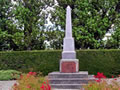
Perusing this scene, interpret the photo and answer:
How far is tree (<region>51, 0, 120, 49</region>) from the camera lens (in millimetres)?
18953

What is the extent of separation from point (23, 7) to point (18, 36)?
2.89 meters

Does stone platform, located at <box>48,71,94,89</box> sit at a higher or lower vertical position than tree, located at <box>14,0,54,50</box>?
lower

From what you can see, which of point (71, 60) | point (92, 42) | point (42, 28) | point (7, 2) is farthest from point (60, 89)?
point (7, 2)

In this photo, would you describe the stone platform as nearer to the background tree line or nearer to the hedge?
the hedge

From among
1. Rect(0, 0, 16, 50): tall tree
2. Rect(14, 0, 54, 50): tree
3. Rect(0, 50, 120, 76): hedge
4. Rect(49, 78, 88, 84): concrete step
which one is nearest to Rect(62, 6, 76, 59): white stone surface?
Rect(49, 78, 88, 84): concrete step

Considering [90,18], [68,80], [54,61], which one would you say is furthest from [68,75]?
[90,18]

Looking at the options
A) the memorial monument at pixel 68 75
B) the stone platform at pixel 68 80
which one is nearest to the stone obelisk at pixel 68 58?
the memorial monument at pixel 68 75

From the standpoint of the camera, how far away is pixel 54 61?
16859 millimetres

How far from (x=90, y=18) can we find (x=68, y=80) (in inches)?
371

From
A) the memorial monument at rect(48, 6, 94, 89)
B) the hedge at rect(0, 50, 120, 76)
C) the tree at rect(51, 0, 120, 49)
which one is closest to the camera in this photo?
the memorial monument at rect(48, 6, 94, 89)

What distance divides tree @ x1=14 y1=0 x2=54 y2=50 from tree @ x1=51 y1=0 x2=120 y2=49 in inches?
54.3

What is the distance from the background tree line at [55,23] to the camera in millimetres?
19172

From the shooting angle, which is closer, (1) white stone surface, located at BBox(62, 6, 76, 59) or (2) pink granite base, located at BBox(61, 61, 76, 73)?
(2) pink granite base, located at BBox(61, 61, 76, 73)

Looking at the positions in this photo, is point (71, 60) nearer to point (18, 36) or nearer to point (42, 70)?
point (42, 70)
